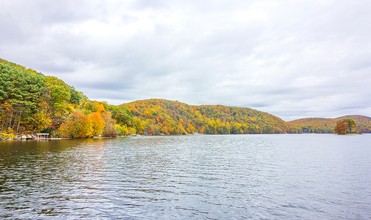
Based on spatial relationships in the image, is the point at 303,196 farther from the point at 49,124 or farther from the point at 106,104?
the point at 106,104

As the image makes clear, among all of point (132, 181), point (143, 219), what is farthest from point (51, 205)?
point (132, 181)

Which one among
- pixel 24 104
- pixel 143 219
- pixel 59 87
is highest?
pixel 59 87

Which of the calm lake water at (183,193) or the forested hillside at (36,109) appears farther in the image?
the forested hillside at (36,109)

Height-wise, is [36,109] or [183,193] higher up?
[36,109]

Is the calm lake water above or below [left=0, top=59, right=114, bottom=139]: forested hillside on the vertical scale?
below

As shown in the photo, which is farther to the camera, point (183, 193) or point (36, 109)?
point (36, 109)

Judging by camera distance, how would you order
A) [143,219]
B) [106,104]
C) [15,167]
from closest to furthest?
[143,219] → [15,167] → [106,104]

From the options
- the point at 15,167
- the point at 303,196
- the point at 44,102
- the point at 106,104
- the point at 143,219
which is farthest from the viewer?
the point at 106,104

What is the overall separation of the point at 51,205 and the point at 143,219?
280 inches

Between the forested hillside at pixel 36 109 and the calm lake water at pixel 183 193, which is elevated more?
the forested hillside at pixel 36 109

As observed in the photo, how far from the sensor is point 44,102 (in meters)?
114

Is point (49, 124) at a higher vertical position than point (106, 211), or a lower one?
higher

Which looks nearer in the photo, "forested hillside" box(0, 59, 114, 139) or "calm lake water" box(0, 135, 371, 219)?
"calm lake water" box(0, 135, 371, 219)

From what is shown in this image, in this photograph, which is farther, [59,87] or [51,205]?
[59,87]
